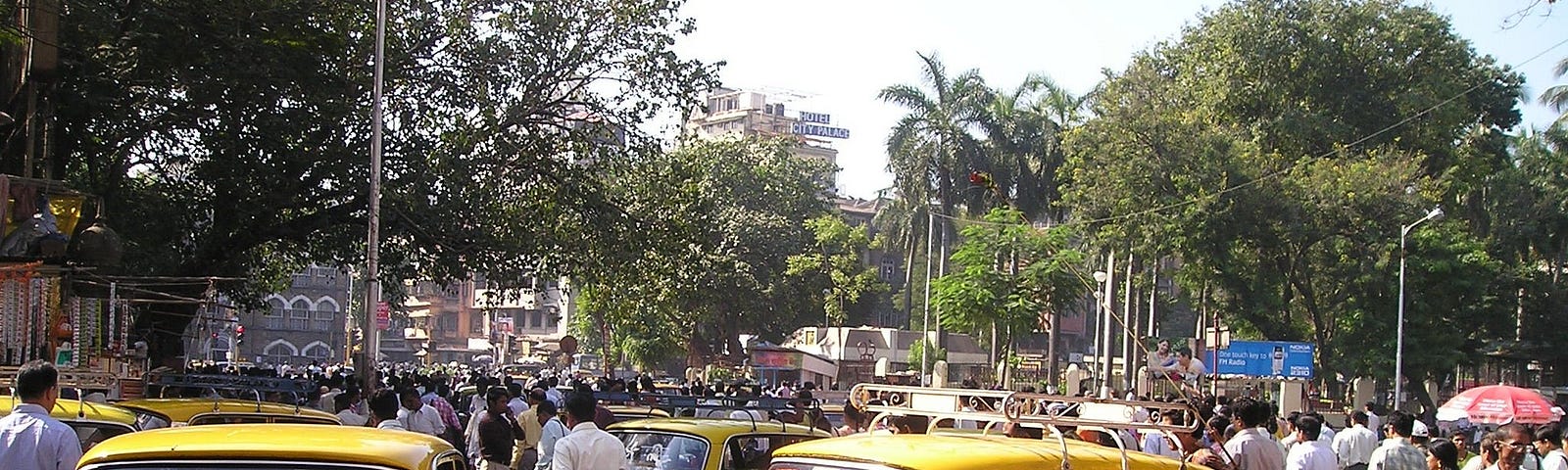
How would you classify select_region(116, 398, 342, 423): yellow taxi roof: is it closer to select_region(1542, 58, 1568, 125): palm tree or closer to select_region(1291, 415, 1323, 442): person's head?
select_region(1291, 415, 1323, 442): person's head

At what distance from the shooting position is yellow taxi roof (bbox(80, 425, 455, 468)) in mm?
6039

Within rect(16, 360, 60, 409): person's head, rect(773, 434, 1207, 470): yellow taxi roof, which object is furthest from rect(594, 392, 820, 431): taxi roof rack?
rect(773, 434, 1207, 470): yellow taxi roof

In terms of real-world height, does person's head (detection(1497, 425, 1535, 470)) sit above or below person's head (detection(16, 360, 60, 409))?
below

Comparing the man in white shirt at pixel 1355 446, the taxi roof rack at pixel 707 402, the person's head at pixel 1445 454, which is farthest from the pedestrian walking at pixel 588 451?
the man in white shirt at pixel 1355 446

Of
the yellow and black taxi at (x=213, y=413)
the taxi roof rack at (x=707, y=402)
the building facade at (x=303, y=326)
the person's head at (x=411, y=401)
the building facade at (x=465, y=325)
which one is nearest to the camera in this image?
the yellow and black taxi at (x=213, y=413)

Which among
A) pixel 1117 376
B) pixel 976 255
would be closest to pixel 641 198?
pixel 976 255

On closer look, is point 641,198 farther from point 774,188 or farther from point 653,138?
point 774,188

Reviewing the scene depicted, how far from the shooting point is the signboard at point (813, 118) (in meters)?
132

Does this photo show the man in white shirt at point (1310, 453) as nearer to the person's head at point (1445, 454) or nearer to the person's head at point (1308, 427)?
the person's head at point (1308, 427)

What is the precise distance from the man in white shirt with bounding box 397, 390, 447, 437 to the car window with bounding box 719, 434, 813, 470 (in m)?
3.32

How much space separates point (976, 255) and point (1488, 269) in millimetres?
15223

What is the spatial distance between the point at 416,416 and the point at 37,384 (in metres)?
6.19

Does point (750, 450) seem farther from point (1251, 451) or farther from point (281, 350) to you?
point (281, 350)

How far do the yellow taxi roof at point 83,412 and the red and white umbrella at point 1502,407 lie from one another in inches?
618
